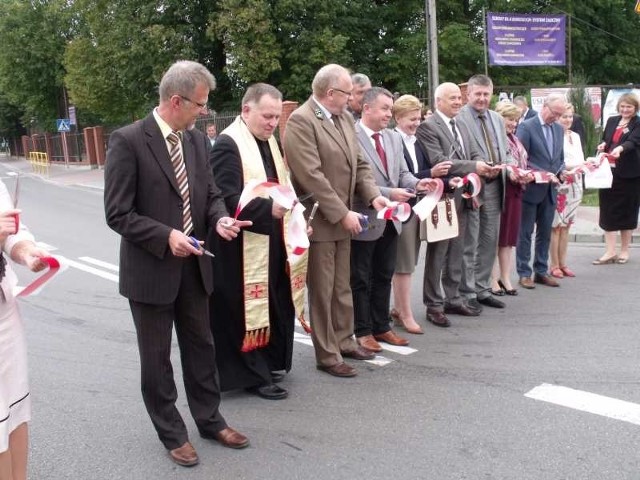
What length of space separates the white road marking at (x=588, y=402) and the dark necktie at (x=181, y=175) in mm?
2434

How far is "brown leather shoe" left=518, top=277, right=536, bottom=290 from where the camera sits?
7.05m

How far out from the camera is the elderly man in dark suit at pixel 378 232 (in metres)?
4.98

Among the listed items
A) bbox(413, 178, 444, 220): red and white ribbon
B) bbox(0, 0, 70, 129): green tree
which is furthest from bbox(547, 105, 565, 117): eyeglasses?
bbox(0, 0, 70, 129): green tree

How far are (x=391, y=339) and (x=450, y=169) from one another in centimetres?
156

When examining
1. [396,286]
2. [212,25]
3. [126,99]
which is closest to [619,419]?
[396,286]

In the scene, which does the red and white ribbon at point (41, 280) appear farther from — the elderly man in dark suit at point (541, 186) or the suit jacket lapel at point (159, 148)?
the elderly man in dark suit at point (541, 186)

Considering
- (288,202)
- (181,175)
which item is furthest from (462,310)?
(181,175)

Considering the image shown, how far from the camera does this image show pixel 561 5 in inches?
1139

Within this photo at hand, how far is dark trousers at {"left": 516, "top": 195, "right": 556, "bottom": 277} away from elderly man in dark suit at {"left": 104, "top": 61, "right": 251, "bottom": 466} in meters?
4.31

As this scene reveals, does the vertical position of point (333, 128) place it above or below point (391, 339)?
above

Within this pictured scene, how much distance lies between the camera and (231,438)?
368 cm

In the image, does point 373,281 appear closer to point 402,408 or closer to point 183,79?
point 402,408

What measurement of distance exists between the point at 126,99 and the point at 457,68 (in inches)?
571

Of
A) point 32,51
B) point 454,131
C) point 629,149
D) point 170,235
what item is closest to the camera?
point 170,235
